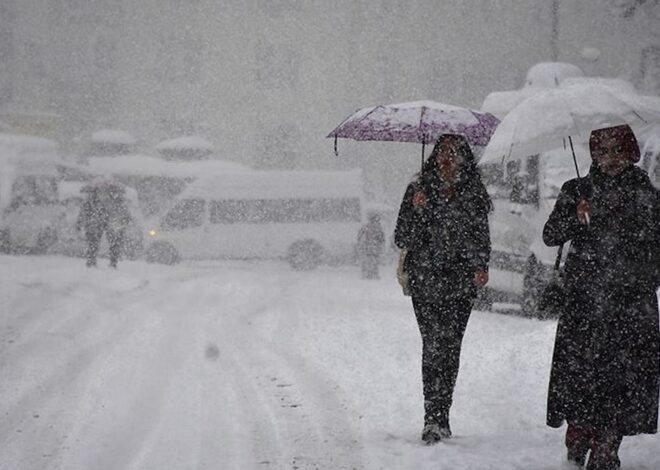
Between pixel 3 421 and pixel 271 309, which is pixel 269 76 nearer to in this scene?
pixel 271 309

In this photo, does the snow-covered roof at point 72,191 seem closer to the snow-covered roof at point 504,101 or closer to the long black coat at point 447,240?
the snow-covered roof at point 504,101

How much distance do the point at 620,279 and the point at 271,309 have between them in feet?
27.7

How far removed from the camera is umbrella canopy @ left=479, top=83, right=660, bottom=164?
219 inches

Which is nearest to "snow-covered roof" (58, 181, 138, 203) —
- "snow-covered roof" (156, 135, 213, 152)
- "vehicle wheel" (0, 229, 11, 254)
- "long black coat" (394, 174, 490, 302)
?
"vehicle wheel" (0, 229, 11, 254)

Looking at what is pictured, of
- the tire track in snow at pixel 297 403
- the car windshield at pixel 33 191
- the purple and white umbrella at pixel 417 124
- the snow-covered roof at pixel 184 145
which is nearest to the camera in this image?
the tire track in snow at pixel 297 403

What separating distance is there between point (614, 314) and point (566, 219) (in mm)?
573

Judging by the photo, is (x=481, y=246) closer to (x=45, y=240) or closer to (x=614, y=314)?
(x=614, y=314)

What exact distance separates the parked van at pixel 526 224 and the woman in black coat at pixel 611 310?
19.2ft

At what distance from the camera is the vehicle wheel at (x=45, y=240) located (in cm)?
2011

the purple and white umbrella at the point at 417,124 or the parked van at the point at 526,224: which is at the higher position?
the purple and white umbrella at the point at 417,124

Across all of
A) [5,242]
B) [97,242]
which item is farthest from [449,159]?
[5,242]

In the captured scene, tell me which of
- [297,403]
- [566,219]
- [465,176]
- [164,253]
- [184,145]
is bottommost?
[164,253]

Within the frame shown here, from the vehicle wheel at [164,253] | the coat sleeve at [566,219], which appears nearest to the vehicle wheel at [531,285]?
the coat sleeve at [566,219]

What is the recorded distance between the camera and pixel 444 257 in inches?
227
